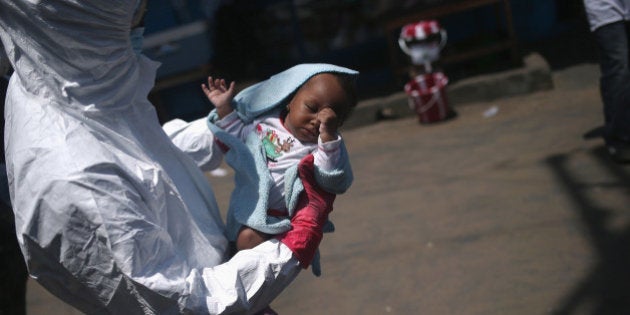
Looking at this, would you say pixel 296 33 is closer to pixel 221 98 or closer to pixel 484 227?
pixel 484 227

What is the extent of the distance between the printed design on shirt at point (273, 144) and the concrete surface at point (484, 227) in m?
1.95

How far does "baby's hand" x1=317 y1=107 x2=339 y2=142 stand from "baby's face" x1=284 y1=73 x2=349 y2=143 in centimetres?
9

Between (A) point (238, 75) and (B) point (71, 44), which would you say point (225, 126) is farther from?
(A) point (238, 75)

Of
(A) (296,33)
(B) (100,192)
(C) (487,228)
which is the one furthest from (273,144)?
(A) (296,33)

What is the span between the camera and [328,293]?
4078 mm

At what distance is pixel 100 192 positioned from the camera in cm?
137

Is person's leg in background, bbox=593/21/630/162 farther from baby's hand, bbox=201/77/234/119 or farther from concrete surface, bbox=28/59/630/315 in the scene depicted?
baby's hand, bbox=201/77/234/119

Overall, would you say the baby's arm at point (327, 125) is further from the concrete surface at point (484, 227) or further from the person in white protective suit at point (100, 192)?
the concrete surface at point (484, 227)

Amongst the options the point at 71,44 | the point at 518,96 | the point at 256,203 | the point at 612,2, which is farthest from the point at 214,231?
the point at 518,96

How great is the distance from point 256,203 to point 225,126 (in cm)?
32

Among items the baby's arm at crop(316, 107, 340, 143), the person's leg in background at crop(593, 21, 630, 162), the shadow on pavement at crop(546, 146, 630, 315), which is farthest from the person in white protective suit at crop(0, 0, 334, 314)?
the person's leg in background at crop(593, 21, 630, 162)

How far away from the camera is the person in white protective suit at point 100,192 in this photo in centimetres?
137

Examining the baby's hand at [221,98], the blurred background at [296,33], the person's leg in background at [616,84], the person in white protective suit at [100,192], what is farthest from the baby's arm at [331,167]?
the blurred background at [296,33]

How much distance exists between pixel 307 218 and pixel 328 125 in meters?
0.28
